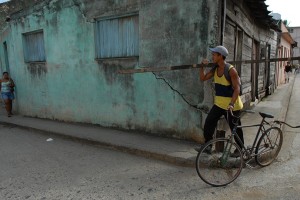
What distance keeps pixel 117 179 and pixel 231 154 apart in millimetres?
1805

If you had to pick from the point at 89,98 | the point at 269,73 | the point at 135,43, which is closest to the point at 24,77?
the point at 89,98

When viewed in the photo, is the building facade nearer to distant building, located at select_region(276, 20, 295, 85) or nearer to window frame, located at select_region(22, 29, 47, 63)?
window frame, located at select_region(22, 29, 47, 63)

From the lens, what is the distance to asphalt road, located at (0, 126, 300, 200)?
140 inches

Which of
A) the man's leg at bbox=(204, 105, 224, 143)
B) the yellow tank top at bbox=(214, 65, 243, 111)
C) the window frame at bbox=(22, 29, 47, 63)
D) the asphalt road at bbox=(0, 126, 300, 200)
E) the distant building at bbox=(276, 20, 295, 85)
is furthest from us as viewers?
the distant building at bbox=(276, 20, 295, 85)

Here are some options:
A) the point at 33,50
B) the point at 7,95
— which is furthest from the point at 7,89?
the point at 33,50

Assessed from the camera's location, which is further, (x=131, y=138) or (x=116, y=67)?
(x=116, y=67)

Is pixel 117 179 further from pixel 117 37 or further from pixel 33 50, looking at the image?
pixel 33 50

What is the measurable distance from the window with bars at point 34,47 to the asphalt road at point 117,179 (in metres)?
3.95

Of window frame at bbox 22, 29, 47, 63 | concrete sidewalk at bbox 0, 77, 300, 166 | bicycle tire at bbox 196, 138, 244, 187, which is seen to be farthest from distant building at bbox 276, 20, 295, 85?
bicycle tire at bbox 196, 138, 244, 187

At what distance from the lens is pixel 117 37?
6.30m

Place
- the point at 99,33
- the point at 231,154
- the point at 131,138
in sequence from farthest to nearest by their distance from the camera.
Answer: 1. the point at 99,33
2. the point at 131,138
3. the point at 231,154

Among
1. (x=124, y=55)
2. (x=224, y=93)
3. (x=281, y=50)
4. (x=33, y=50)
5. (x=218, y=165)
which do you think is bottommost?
(x=218, y=165)

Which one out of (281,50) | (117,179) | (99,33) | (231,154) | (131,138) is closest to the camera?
(231,154)

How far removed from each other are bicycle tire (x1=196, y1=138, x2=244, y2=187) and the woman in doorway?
7.77 meters
